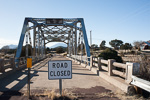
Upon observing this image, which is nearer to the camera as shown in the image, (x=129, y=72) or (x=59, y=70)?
(x=59, y=70)

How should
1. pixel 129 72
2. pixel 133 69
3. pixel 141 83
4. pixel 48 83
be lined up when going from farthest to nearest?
pixel 48 83
pixel 129 72
pixel 133 69
pixel 141 83

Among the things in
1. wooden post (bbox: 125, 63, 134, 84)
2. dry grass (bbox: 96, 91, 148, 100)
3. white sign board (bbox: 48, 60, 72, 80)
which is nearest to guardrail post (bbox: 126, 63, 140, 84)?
wooden post (bbox: 125, 63, 134, 84)

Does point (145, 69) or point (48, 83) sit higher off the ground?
point (145, 69)

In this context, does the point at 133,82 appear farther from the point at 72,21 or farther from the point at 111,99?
the point at 72,21

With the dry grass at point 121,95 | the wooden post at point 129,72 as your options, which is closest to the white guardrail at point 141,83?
the wooden post at point 129,72

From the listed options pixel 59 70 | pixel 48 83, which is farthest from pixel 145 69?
pixel 48 83

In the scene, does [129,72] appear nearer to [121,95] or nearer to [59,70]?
[121,95]

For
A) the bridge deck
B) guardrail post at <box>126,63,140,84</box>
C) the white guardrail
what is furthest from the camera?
the bridge deck

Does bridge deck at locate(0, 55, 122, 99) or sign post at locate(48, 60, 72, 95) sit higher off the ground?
sign post at locate(48, 60, 72, 95)

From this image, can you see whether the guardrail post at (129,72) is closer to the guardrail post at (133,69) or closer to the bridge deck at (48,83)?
the guardrail post at (133,69)

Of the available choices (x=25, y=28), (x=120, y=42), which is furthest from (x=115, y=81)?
(x=120, y=42)

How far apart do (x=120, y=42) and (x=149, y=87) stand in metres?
94.6

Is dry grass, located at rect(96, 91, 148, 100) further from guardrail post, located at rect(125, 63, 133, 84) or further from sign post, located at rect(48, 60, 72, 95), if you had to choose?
sign post, located at rect(48, 60, 72, 95)

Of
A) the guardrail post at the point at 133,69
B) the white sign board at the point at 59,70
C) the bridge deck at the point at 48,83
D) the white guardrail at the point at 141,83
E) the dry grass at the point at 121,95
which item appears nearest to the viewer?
the white guardrail at the point at 141,83
